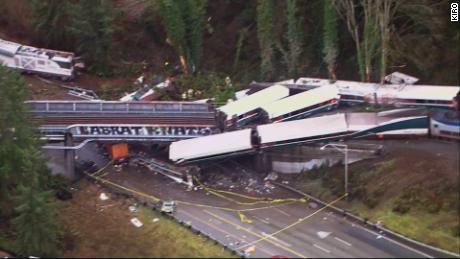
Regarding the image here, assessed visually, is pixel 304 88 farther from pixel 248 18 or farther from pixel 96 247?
pixel 96 247

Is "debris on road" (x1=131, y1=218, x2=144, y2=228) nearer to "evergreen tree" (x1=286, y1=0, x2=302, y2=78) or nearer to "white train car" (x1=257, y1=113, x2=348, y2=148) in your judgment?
"white train car" (x1=257, y1=113, x2=348, y2=148)

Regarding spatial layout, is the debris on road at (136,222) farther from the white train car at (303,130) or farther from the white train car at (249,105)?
the white train car at (249,105)

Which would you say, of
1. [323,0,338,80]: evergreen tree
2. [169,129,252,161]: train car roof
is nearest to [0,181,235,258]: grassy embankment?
[169,129,252,161]: train car roof

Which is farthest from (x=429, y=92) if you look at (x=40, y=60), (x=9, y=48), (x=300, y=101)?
(x=9, y=48)

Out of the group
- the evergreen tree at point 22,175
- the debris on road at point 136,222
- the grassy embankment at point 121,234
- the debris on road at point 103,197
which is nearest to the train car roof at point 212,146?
the grassy embankment at point 121,234

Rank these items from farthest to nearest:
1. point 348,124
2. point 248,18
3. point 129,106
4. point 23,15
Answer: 1. point 23,15
2. point 248,18
3. point 129,106
4. point 348,124

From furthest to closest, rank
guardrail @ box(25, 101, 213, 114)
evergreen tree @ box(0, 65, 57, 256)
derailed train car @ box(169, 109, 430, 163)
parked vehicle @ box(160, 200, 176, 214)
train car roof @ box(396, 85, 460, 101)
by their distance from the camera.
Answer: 1. guardrail @ box(25, 101, 213, 114)
2. train car roof @ box(396, 85, 460, 101)
3. derailed train car @ box(169, 109, 430, 163)
4. parked vehicle @ box(160, 200, 176, 214)
5. evergreen tree @ box(0, 65, 57, 256)

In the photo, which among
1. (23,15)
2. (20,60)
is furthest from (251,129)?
(23,15)
